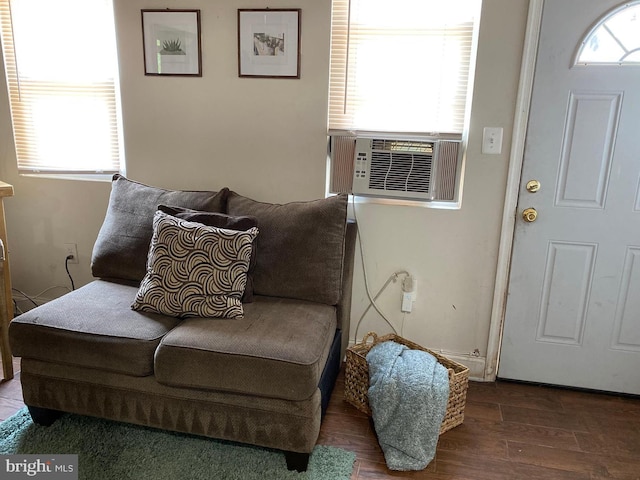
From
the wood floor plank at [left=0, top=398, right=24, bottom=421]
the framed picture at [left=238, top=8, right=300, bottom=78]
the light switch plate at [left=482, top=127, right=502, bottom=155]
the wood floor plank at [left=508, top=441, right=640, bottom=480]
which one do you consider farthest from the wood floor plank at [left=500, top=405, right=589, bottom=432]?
the wood floor plank at [left=0, top=398, right=24, bottom=421]

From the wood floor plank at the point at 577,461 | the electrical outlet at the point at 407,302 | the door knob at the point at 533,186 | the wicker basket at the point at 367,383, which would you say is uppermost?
the door knob at the point at 533,186

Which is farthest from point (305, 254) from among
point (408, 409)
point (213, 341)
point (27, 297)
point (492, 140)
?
point (27, 297)

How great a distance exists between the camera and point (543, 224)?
2.20m

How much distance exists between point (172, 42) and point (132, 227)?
3.33ft

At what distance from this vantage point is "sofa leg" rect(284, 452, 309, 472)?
170cm

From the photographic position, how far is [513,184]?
7.14 ft

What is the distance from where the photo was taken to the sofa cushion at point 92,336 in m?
1.73

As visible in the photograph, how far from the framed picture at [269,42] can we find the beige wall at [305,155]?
42 millimetres

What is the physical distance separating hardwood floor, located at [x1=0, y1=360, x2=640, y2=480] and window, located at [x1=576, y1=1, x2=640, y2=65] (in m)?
1.61

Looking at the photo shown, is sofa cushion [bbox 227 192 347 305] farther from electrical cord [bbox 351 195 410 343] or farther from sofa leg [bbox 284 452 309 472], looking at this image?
sofa leg [bbox 284 452 309 472]

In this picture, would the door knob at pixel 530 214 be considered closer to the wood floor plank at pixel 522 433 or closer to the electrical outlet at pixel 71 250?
the wood floor plank at pixel 522 433

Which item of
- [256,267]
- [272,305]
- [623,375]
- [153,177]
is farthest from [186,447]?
[623,375]

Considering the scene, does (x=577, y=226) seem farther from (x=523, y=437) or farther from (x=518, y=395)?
(x=523, y=437)

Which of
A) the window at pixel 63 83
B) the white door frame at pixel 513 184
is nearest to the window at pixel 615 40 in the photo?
the white door frame at pixel 513 184
